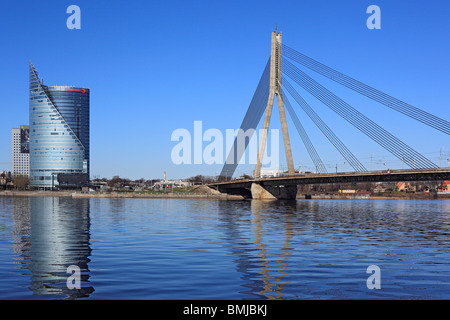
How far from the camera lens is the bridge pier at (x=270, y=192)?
12150 cm

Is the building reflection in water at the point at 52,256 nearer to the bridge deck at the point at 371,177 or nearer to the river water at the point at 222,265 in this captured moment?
the river water at the point at 222,265

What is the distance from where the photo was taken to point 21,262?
22.0 metres

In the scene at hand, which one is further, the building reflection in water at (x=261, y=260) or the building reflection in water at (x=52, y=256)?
the building reflection in water at (x=261, y=260)

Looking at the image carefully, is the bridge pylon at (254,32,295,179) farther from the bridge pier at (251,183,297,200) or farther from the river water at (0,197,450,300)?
the river water at (0,197,450,300)

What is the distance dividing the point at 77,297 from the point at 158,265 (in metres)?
6.55

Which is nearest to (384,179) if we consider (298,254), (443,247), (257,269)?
(443,247)

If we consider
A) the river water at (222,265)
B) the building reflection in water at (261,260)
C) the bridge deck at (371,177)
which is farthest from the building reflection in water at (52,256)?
the bridge deck at (371,177)

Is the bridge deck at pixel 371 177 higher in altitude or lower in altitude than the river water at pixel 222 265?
higher

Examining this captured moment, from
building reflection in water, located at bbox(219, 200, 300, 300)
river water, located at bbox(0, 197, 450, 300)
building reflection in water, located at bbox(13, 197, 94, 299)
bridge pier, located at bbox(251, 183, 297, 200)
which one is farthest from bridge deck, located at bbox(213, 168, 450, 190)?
building reflection in water, located at bbox(13, 197, 94, 299)

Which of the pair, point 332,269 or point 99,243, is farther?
point 99,243

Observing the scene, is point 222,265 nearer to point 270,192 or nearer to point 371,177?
point 371,177

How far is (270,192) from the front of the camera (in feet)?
404
